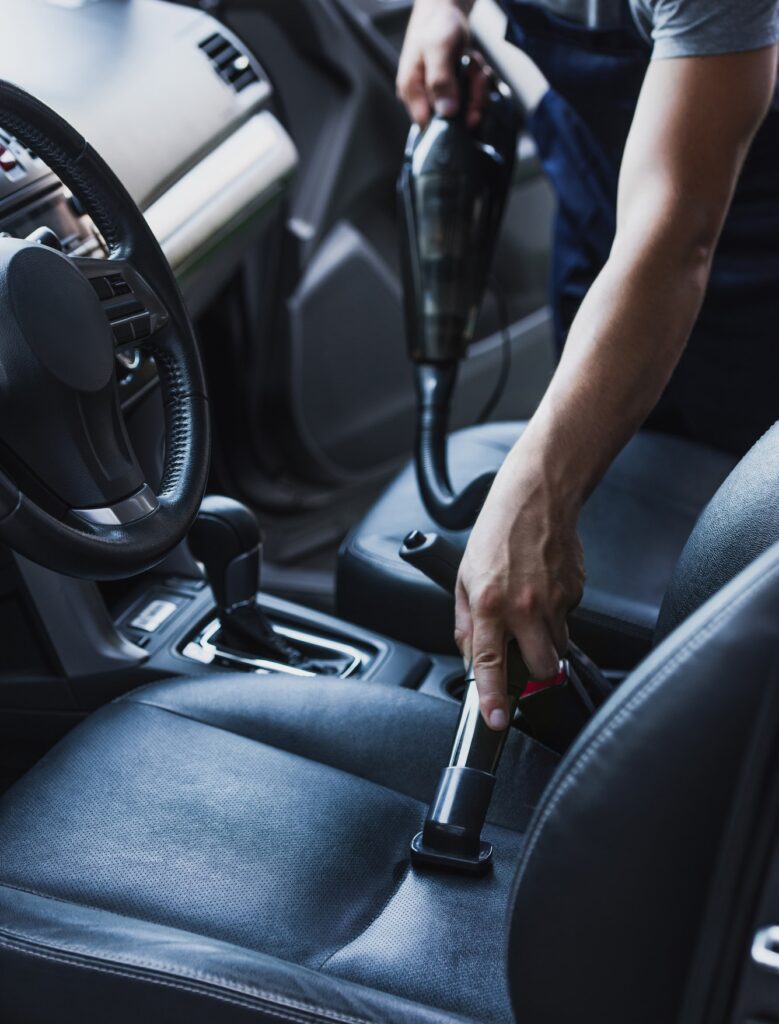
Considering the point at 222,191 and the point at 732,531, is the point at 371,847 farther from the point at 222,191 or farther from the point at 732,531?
the point at 222,191

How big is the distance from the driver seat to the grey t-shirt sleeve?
1.17ft

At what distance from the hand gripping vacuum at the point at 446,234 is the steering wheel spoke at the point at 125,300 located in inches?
16.7

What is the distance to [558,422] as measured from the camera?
894 mm

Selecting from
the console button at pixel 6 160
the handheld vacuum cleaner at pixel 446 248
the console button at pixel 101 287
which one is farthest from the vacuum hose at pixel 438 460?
Result: the console button at pixel 6 160

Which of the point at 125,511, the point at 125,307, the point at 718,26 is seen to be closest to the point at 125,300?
the point at 125,307

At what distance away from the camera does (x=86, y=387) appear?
31.2 inches

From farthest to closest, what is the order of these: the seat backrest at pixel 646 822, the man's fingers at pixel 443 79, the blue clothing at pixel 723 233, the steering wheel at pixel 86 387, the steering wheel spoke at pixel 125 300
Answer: the man's fingers at pixel 443 79 → the blue clothing at pixel 723 233 → the steering wheel spoke at pixel 125 300 → the steering wheel at pixel 86 387 → the seat backrest at pixel 646 822

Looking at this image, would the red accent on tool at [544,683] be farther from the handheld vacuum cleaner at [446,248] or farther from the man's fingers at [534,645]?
the handheld vacuum cleaner at [446,248]

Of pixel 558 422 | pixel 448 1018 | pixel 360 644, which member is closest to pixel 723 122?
pixel 558 422

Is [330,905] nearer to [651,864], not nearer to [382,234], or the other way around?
[651,864]

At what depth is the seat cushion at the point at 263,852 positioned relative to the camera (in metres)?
0.67

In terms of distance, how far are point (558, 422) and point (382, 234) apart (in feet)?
3.65

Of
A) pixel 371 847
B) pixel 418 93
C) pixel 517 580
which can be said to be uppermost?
pixel 418 93

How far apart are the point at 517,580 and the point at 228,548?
0.37 m
